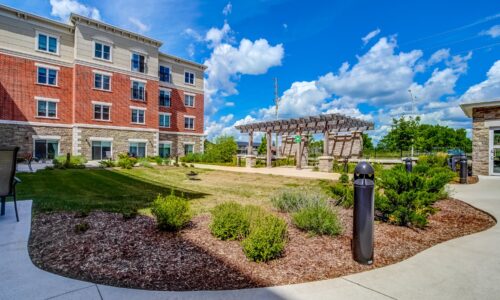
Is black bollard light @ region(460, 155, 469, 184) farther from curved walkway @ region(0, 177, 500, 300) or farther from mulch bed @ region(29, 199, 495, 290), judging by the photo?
curved walkway @ region(0, 177, 500, 300)

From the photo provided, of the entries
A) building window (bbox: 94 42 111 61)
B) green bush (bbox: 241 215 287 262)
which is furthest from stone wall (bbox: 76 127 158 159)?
green bush (bbox: 241 215 287 262)

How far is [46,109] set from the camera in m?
22.0

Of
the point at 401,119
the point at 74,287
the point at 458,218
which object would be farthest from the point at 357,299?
the point at 401,119

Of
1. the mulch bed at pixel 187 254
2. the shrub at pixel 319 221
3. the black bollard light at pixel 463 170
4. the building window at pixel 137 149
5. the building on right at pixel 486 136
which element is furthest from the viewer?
the building window at pixel 137 149

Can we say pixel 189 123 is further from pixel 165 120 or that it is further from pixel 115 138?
pixel 115 138

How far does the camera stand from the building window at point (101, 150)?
23.6 metres

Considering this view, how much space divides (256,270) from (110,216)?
11.3 feet

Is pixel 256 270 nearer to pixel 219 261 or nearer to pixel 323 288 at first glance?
pixel 219 261

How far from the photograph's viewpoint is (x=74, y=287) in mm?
2496

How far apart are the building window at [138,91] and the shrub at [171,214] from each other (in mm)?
24638

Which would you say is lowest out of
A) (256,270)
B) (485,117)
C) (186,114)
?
(256,270)

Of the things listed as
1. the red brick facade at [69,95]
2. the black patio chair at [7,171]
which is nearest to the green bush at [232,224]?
the black patio chair at [7,171]

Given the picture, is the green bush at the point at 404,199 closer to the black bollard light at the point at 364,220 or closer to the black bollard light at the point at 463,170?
the black bollard light at the point at 364,220

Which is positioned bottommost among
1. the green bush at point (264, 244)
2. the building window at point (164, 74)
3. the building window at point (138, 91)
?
the green bush at point (264, 244)
